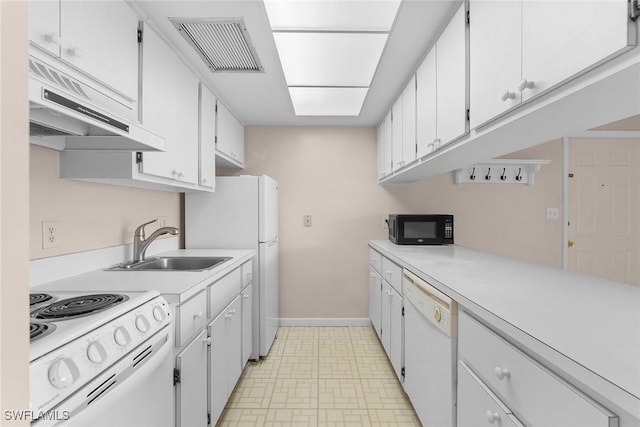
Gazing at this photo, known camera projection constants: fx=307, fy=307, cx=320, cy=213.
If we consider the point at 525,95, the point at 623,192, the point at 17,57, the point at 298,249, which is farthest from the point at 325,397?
the point at 623,192

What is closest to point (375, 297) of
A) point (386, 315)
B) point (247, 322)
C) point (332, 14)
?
point (386, 315)

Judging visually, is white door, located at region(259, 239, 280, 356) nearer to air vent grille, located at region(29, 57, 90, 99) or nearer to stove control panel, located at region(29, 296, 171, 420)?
stove control panel, located at region(29, 296, 171, 420)

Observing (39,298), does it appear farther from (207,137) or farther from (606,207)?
(606,207)

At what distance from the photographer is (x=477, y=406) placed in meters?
1.04

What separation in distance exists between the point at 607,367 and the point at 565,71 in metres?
0.72

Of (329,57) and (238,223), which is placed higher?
(329,57)

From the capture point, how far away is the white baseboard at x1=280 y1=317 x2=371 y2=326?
336 cm

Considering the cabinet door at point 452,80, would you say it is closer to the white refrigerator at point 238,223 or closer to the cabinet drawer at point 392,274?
the cabinet drawer at point 392,274

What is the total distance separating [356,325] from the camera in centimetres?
337

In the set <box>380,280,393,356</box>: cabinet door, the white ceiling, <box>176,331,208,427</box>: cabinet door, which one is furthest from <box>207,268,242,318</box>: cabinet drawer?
the white ceiling

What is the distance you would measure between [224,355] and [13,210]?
167 cm

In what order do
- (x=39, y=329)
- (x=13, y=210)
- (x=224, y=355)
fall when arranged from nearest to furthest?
1. (x=13, y=210)
2. (x=39, y=329)
3. (x=224, y=355)

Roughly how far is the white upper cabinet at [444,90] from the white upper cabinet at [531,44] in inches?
3.2

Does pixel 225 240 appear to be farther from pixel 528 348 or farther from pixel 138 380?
pixel 528 348
